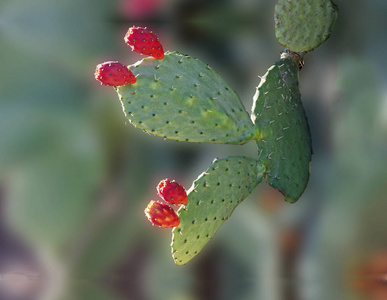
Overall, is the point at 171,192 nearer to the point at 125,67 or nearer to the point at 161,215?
the point at 161,215

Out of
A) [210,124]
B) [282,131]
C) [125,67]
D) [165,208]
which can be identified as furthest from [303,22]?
[165,208]

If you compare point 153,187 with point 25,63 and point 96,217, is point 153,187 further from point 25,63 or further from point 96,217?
point 25,63

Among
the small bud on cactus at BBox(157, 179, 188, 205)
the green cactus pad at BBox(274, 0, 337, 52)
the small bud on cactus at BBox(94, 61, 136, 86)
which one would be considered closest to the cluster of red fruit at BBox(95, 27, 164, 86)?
the small bud on cactus at BBox(94, 61, 136, 86)

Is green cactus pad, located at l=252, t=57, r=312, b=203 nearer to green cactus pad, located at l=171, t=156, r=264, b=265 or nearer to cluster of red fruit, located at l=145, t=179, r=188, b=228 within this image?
green cactus pad, located at l=171, t=156, r=264, b=265

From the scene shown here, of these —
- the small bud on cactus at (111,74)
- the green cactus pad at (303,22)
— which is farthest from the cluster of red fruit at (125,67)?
the green cactus pad at (303,22)

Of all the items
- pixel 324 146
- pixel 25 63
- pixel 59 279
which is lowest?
pixel 59 279

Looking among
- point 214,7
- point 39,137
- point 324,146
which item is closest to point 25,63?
point 39,137
